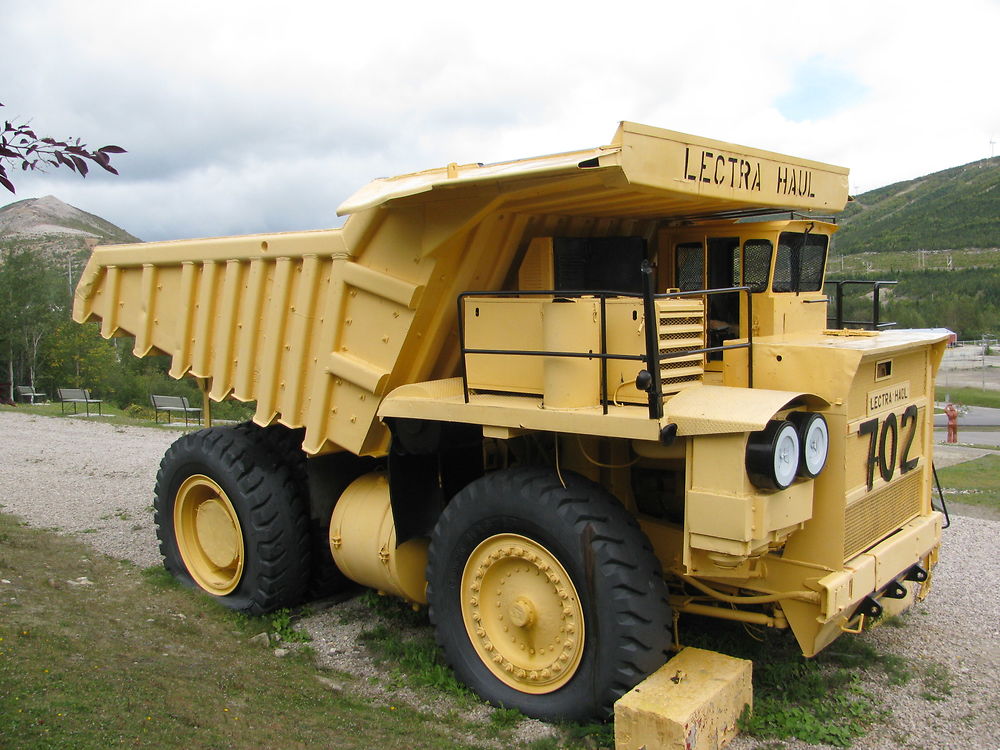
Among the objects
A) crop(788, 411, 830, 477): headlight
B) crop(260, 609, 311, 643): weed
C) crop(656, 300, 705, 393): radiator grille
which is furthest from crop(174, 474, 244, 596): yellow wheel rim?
crop(788, 411, 830, 477): headlight

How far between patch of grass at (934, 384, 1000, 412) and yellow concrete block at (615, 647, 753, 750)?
30627mm

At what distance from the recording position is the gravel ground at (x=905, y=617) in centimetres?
526

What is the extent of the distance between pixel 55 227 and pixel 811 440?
13598 cm

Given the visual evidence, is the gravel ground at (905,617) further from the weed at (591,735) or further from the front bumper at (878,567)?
the front bumper at (878,567)

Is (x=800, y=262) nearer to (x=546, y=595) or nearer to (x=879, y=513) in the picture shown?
(x=879, y=513)

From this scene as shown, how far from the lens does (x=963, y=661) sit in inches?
244

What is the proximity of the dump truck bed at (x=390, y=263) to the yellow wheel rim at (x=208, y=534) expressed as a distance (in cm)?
95

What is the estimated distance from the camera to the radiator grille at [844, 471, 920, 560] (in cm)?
533

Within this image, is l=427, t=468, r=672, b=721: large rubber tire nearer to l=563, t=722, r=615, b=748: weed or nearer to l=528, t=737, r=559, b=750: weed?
l=563, t=722, r=615, b=748: weed

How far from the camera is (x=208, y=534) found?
773 centimetres

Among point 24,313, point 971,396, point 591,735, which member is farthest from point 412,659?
point 24,313

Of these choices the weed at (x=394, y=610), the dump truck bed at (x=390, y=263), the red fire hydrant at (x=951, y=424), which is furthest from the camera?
the red fire hydrant at (x=951, y=424)

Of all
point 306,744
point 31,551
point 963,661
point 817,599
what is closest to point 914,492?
point 963,661

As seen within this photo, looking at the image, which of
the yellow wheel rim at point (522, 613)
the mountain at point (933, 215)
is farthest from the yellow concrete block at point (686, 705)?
the mountain at point (933, 215)
